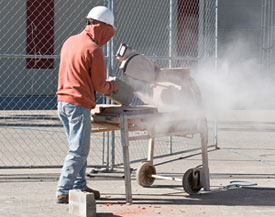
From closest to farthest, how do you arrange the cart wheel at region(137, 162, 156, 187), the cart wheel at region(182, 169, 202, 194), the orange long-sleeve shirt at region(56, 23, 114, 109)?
the orange long-sleeve shirt at region(56, 23, 114, 109)
the cart wheel at region(182, 169, 202, 194)
the cart wheel at region(137, 162, 156, 187)

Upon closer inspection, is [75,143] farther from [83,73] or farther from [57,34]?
[57,34]

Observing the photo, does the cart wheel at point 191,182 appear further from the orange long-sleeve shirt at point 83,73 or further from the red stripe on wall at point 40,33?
the red stripe on wall at point 40,33

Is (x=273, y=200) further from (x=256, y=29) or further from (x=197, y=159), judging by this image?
(x=256, y=29)

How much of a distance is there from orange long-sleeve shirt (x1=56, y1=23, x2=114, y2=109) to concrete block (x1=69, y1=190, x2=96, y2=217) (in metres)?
0.91

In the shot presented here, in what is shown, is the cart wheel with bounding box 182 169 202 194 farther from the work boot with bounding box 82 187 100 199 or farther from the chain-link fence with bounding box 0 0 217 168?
the chain-link fence with bounding box 0 0 217 168

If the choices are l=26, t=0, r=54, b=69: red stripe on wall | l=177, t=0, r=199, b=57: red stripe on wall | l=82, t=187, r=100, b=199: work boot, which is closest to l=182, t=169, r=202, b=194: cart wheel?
l=82, t=187, r=100, b=199: work boot

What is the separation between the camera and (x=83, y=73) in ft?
20.4

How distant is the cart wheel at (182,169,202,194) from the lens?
276 inches

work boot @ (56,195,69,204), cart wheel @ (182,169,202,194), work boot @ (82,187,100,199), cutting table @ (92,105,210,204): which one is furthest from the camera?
cart wheel @ (182,169,202,194)

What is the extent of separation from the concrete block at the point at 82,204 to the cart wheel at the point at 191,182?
1496 millimetres

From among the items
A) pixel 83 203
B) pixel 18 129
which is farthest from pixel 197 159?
pixel 18 129

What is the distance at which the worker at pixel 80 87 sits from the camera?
20.4 feet

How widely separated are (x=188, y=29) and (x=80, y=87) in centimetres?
1661

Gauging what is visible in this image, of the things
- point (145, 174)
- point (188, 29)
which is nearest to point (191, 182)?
point (145, 174)
